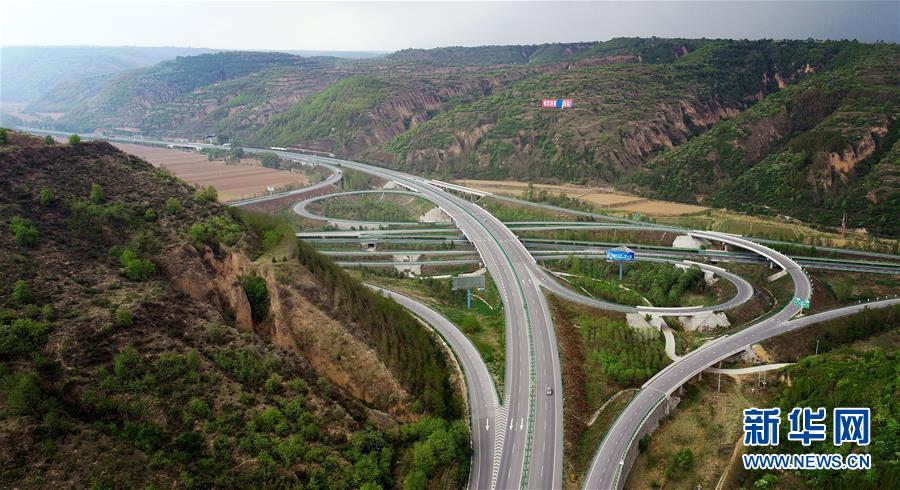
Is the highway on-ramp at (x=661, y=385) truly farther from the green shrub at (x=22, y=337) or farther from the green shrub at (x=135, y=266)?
the green shrub at (x=22, y=337)

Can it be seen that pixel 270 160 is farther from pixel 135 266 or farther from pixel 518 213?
pixel 135 266

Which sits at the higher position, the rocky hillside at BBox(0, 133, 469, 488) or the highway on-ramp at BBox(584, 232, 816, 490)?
the rocky hillside at BBox(0, 133, 469, 488)

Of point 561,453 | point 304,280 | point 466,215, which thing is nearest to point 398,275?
point 466,215

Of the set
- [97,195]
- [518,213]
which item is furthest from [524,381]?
[518,213]

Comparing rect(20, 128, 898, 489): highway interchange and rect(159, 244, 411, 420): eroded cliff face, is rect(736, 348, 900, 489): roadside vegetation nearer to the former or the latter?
rect(20, 128, 898, 489): highway interchange

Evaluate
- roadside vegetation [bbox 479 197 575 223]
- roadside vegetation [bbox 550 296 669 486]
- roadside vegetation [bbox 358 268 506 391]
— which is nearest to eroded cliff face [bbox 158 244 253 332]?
roadside vegetation [bbox 358 268 506 391]

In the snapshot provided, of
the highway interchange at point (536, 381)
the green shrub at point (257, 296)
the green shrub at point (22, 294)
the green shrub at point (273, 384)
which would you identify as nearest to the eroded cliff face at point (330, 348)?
the green shrub at point (257, 296)
